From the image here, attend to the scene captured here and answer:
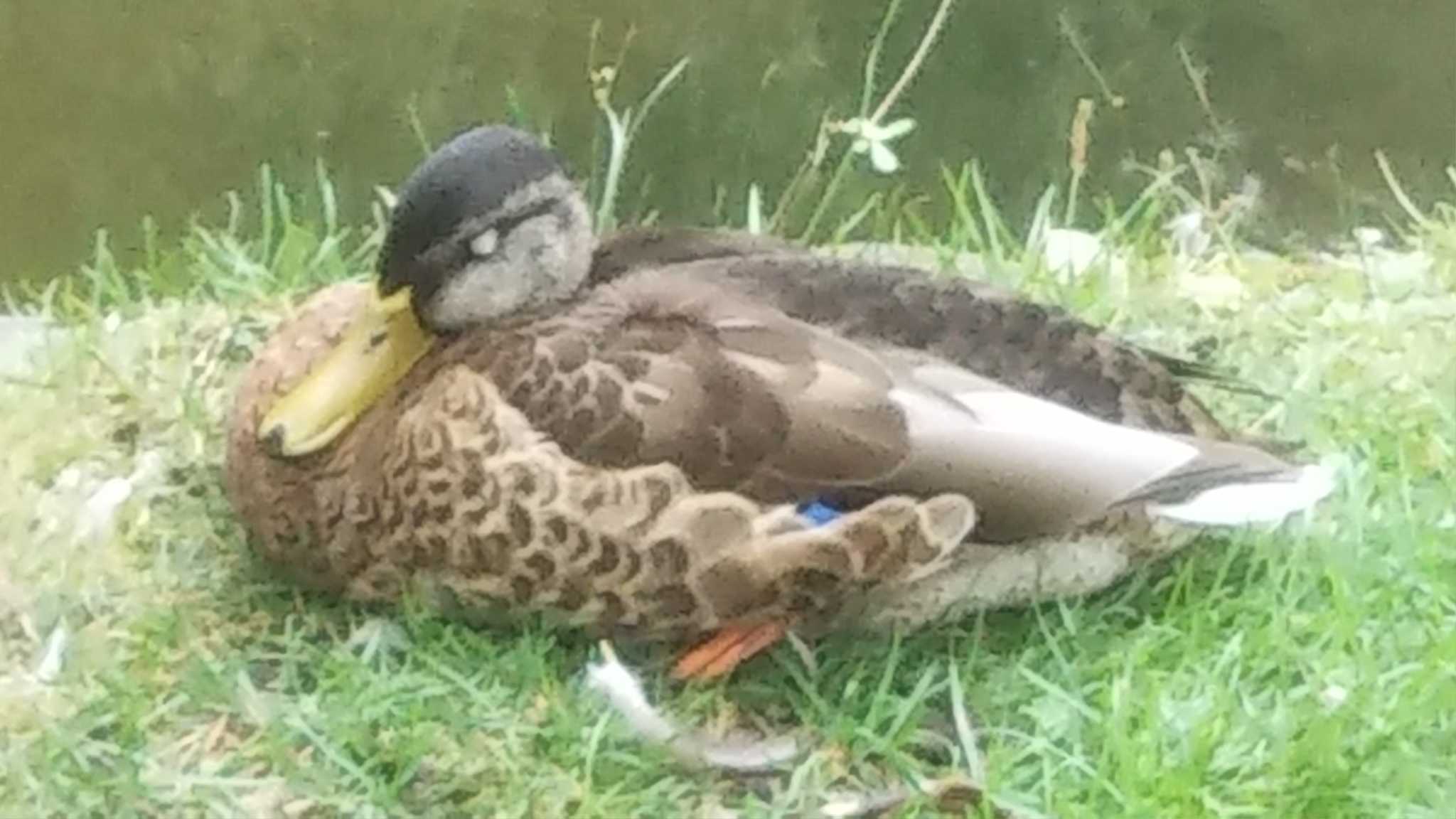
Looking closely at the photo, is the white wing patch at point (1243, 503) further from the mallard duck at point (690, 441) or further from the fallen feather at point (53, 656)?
the fallen feather at point (53, 656)

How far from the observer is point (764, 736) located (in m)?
1.95

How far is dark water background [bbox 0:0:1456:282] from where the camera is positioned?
3012mm

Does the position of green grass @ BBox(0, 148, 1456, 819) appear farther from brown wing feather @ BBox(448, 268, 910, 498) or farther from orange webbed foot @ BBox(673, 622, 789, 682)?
brown wing feather @ BBox(448, 268, 910, 498)

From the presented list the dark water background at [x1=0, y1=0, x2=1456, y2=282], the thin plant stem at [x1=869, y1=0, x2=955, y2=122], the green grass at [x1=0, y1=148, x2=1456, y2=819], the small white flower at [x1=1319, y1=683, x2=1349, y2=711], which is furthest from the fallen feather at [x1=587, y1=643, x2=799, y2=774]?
the thin plant stem at [x1=869, y1=0, x2=955, y2=122]

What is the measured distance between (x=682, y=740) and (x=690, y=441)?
0.80 feet

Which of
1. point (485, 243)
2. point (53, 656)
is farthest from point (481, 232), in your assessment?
point (53, 656)

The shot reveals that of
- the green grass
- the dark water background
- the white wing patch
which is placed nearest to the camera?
the green grass

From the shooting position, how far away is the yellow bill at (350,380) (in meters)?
1.99

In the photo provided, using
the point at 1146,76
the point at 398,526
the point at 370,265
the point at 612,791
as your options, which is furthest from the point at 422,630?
the point at 1146,76

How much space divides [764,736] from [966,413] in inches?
12.5

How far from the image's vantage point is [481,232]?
6.51 feet

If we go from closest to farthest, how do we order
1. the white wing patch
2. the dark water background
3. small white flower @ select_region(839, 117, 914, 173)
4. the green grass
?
the green grass
the white wing patch
small white flower @ select_region(839, 117, 914, 173)
the dark water background

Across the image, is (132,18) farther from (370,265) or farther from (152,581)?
(152,581)

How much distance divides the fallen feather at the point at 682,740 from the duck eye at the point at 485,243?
36cm
